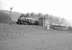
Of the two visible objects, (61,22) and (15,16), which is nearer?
(61,22)

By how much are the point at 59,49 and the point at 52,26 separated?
11.3 ft

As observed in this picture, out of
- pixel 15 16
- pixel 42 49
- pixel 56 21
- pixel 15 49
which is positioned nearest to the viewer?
pixel 15 49

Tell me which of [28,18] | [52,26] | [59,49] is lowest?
[59,49]

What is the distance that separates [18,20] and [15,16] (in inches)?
21.9

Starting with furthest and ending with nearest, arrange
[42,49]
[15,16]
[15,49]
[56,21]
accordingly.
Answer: [15,16] < [56,21] < [42,49] < [15,49]

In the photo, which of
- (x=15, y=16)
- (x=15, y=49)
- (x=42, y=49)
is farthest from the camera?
(x=15, y=16)

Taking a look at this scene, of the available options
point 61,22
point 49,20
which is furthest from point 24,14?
point 61,22

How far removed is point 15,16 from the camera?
8.19 m

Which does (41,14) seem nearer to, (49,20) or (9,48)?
(49,20)

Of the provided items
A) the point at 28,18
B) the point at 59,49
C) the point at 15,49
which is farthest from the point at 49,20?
the point at 15,49

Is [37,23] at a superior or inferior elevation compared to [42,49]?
superior

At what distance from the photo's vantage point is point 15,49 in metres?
3.51

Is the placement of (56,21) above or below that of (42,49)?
above

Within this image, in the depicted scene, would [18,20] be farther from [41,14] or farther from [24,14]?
[41,14]
